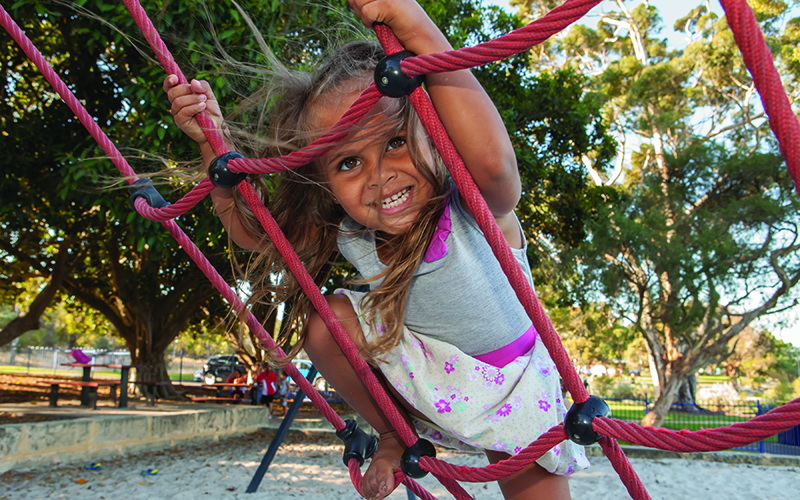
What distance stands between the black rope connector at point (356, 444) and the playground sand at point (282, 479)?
283cm

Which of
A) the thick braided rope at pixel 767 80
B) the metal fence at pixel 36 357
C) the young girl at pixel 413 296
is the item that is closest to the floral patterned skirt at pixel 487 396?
the young girl at pixel 413 296

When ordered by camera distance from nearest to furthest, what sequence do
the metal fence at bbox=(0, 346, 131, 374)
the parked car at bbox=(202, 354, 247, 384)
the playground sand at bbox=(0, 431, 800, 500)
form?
1. the playground sand at bbox=(0, 431, 800, 500)
2. the parked car at bbox=(202, 354, 247, 384)
3. the metal fence at bbox=(0, 346, 131, 374)

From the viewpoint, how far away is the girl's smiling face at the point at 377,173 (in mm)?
1133

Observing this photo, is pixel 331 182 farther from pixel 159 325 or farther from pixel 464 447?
pixel 159 325

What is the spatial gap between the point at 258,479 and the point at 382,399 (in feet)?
10.3

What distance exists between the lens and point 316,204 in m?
1.56

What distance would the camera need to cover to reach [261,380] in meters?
10.7

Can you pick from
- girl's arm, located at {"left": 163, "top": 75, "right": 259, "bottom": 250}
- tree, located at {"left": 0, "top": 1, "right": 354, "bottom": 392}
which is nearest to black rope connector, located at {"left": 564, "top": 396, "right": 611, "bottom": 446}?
girl's arm, located at {"left": 163, "top": 75, "right": 259, "bottom": 250}

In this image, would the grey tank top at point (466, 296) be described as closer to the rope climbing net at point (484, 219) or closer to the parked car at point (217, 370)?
the rope climbing net at point (484, 219)

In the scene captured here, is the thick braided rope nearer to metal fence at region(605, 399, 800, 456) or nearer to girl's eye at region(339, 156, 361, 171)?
girl's eye at region(339, 156, 361, 171)

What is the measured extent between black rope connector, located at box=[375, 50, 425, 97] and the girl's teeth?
0.39 metres

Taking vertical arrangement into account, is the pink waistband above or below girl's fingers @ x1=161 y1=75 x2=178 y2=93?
below

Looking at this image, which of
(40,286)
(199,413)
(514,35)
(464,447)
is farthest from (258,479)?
(40,286)

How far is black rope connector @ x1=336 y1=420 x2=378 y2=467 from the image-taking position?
4.50 ft
